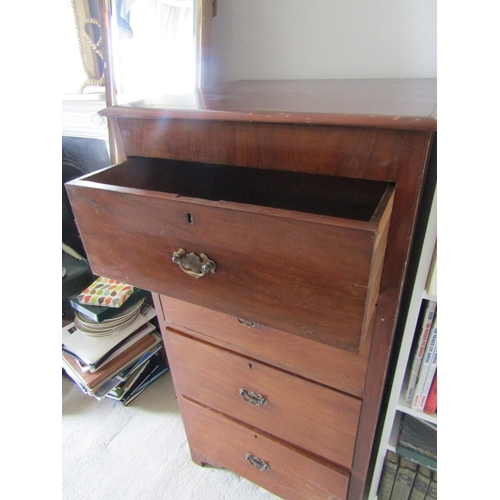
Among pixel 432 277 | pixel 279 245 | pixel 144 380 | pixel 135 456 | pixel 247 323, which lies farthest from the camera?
pixel 144 380

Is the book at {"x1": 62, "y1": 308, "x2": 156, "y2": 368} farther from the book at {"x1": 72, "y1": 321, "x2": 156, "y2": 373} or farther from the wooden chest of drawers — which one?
the wooden chest of drawers

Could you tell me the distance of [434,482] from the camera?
0.78m

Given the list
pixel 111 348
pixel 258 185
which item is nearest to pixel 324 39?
pixel 258 185

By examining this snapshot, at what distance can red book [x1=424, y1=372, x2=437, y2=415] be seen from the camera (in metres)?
0.68

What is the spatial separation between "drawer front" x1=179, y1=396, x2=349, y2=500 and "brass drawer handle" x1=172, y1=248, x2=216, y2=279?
0.53 meters

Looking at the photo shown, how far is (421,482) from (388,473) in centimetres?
7

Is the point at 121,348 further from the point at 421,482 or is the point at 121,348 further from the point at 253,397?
the point at 421,482

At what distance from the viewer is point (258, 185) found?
77 cm

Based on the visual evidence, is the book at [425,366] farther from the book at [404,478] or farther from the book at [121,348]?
the book at [121,348]

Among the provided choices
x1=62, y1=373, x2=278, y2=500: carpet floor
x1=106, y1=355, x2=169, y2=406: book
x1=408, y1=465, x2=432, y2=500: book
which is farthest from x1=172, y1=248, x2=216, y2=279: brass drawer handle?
x1=106, y1=355, x2=169, y2=406: book
